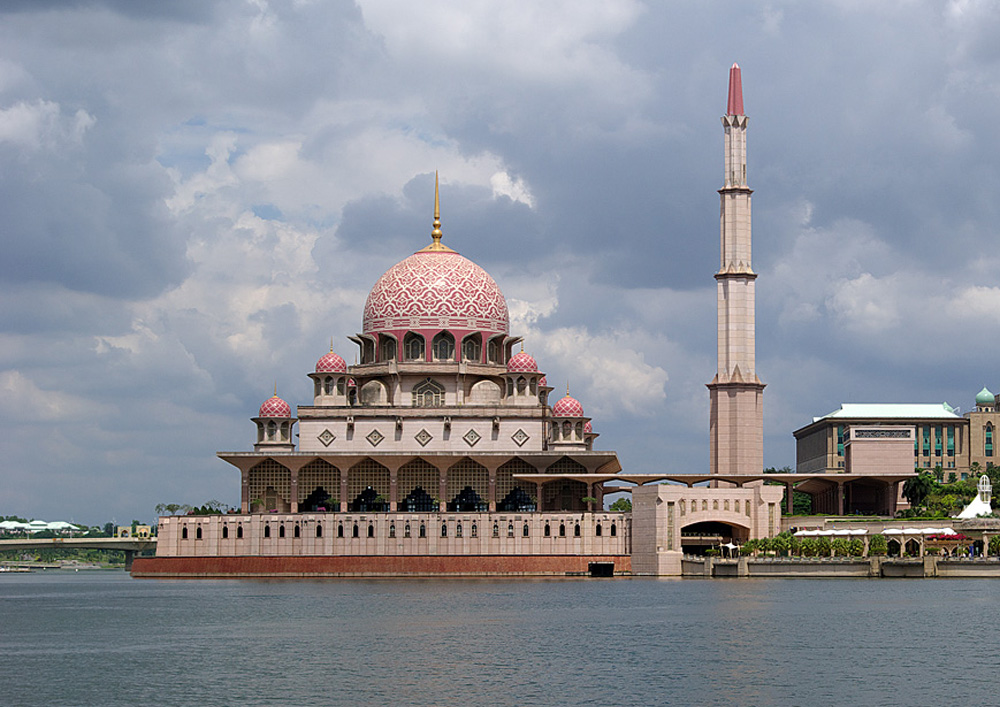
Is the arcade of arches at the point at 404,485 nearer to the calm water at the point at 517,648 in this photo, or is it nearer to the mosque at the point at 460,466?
the mosque at the point at 460,466

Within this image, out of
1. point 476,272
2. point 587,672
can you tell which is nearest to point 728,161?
point 476,272

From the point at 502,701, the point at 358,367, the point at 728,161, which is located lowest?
the point at 502,701

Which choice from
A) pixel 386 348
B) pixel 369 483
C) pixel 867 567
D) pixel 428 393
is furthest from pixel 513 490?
pixel 867 567

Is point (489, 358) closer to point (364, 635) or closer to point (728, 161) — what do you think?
point (728, 161)

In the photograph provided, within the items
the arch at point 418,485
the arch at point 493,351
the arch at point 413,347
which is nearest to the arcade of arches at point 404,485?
the arch at point 418,485

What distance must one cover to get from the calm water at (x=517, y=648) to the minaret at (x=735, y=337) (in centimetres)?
2620

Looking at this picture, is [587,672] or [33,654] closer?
[587,672]

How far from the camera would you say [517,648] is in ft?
216

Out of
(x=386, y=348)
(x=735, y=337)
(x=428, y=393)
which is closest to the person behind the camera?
(x=735, y=337)

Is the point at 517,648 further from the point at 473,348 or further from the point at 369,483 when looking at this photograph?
the point at 473,348

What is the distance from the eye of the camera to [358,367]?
446 feet

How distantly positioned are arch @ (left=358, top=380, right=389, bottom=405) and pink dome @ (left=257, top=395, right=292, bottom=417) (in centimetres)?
784

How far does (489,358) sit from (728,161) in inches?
998

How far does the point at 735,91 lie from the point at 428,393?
34544mm
